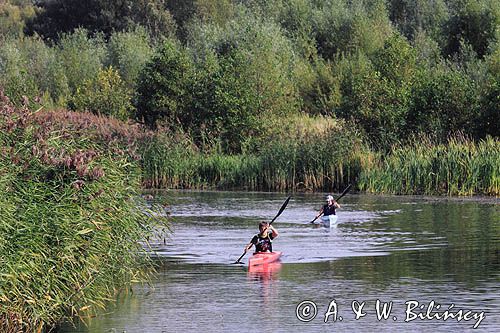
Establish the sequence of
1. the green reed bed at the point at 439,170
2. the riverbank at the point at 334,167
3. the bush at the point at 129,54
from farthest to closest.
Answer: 1. the bush at the point at 129,54
2. the riverbank at the point at 334,167
3. the green reed bed at the point at 439,170

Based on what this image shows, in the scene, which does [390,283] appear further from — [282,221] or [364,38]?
[364,38]

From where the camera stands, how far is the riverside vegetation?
Result: 672 inches

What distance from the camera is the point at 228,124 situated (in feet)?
169

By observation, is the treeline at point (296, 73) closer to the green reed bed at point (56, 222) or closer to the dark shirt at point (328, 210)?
the dark shirt at point (328, 210)

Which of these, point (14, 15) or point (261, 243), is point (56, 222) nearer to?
point (261, 243)

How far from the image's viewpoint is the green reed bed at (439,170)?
129ft

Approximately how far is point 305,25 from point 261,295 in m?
53.6

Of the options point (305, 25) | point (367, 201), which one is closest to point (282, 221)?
point (367, 201)

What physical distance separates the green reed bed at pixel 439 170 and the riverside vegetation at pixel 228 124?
2.6 inches

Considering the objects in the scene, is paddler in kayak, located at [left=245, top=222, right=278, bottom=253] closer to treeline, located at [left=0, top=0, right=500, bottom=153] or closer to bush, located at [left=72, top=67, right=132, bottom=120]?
treeline, located at [left=0, top=0, right=500, bottom=153]

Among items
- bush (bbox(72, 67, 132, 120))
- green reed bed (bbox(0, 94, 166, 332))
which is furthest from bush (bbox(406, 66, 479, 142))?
green reed bed (bbox(0, 94, 166, 332))

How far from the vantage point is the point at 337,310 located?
19.2 metres

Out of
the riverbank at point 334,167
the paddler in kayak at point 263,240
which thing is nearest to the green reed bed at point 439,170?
the riverbank at point 334,167

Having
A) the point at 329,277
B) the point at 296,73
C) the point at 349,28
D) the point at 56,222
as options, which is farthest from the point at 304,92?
the point at 56,222
